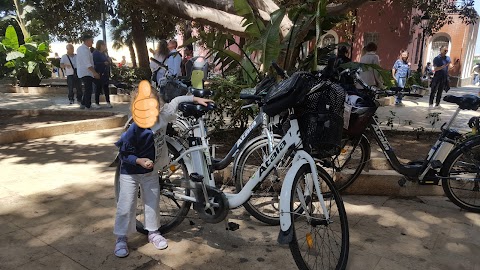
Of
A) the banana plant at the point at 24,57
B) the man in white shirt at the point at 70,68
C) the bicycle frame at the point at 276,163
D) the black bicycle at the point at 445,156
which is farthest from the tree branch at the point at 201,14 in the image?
the banana plant at the point at 24,57

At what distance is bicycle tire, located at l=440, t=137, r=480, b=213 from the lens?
11.7 feet

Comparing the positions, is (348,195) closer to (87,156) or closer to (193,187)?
(193,187)

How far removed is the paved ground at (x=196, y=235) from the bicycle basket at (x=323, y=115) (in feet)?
3.18

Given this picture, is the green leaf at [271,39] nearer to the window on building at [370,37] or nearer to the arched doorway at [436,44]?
the window on building at [370,37]

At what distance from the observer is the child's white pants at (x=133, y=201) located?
283 centimetres

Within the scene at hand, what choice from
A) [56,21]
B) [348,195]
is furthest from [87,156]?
[56,21]

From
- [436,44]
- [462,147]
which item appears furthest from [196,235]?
[436,44]

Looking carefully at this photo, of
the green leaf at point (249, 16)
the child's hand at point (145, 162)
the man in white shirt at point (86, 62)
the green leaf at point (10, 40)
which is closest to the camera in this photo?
the child's hand at point (145, 162)

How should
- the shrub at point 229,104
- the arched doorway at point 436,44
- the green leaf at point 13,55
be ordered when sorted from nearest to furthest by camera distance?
the shrub at point 229,104, the green leaf at point 13,55, the arched doorway at point 436,44

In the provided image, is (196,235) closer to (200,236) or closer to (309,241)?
(200,236)

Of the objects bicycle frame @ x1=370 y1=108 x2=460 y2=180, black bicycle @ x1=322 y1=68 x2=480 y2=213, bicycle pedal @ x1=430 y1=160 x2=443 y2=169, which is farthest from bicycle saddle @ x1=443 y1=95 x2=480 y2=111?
bicycle pedal @ x1=430 y1=160 x2=443 y2=169

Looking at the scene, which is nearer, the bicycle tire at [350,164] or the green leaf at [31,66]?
the bicycle tire at [350,164]

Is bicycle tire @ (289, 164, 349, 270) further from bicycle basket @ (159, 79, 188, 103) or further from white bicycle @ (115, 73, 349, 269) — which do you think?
bicycle basket @ (159, 79, 188, 103)

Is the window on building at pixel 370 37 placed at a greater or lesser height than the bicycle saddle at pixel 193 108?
greater
